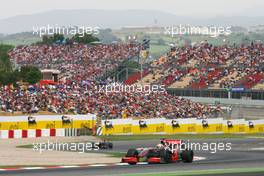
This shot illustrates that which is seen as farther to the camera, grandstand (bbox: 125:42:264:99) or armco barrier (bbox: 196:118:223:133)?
grandstand (bbox: 125:42:264:99)

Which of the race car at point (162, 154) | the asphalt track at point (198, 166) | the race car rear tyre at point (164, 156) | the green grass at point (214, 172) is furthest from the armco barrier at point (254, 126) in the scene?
the green grass at point (214, 172)

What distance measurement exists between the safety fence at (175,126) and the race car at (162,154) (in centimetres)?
1892

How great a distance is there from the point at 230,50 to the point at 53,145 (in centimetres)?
5437

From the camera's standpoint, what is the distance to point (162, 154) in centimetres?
2761

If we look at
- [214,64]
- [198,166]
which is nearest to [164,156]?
[198,166]

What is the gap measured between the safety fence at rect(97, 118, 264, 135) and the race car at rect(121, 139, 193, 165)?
1892 centimetres

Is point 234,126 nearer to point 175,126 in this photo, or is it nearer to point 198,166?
point 175,126

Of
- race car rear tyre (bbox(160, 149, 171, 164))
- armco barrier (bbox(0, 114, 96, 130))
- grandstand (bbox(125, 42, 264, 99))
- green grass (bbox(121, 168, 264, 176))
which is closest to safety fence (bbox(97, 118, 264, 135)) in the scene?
armco barrier (bbox(0, 114, 96, 130))

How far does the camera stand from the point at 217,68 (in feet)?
273

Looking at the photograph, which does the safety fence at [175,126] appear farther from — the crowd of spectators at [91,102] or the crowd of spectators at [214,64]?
the crowd of spectators at [214,64]

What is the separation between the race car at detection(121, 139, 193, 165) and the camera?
89.6 ft

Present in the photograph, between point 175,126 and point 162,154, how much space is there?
2578cm

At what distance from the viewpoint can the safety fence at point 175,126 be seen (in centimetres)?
4915

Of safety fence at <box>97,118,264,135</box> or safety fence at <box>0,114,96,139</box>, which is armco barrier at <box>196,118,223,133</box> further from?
safety fence at <box>0,114,96,139</box>
